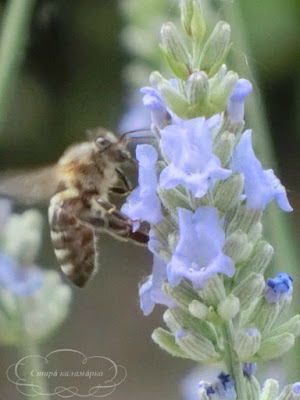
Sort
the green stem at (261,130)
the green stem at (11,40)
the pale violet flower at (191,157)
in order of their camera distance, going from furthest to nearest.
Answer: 1. the green stem at (11,40)
2. the green stem at (261,130)
3. the pale violet flower at (191,157)

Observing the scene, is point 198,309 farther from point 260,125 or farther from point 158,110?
point 260,125

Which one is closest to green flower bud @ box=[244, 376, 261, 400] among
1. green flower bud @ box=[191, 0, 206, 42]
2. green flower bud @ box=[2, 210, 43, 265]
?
green flower bud @ box=[191, 0, 206, 42]

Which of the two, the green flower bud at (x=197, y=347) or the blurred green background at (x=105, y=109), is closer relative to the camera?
the green flower bud at (x=197, y=347)

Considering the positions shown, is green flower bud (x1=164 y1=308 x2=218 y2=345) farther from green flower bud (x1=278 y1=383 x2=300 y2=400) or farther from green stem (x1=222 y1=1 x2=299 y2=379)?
green stem (x1=222 y1=1 x2=299 y2=379)

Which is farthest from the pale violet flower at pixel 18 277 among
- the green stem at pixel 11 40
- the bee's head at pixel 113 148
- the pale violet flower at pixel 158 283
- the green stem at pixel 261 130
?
the pale violet flower at pixel 158 283

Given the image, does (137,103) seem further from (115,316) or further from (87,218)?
(87,218)

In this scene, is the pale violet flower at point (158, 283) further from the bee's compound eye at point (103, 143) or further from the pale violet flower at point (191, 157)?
the bee's compound eye at point (103, 143)

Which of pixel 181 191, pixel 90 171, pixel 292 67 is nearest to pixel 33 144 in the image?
pixel 292 67
